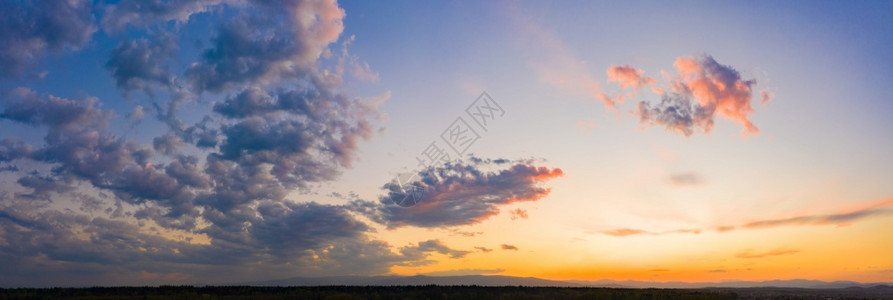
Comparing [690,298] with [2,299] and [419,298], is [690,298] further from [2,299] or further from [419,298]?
[2,299]

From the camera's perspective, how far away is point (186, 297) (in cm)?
5012

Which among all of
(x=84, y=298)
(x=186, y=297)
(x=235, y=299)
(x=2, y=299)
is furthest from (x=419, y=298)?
(x=2, y=299)

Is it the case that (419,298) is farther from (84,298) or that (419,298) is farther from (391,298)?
(84,298)

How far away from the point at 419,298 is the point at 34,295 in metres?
40.7

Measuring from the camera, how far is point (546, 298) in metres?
61.2

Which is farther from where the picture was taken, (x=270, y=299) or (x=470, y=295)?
(x=470, y=295)

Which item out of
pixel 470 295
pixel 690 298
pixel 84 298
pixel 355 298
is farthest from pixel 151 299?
pixel 690 298

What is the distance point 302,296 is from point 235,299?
10.1 metres

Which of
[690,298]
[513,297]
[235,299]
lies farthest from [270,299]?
[690,298]

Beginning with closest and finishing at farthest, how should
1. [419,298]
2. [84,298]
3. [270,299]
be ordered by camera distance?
[84,298], [270,299], [419,298]

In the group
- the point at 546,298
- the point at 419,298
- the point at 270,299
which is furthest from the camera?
the point at 546,298

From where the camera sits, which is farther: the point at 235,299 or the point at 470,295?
the point at 470,295

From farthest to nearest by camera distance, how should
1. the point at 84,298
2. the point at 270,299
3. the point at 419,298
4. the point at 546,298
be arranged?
the point at 546,298 → the point at 419,298 → the point at 270,299 → the point at 84,298

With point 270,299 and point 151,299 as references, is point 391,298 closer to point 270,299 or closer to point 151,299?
point 270,299
